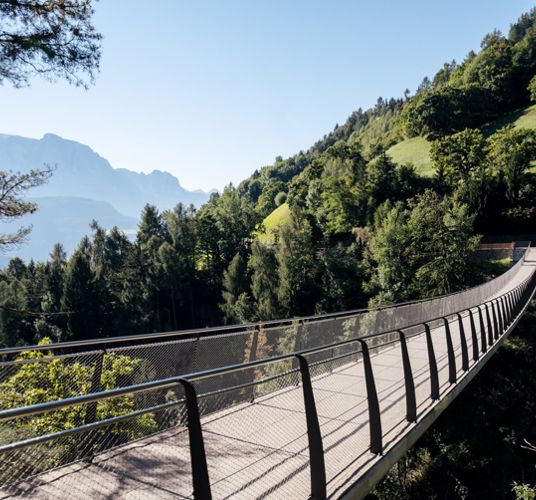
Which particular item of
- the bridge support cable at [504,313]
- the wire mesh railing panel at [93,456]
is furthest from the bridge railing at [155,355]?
the bridge support cable at [504,313]

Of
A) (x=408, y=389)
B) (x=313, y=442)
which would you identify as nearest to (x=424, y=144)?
(x=408, y=389)

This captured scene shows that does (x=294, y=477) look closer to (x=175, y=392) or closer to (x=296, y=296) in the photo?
(x=175, y=392)

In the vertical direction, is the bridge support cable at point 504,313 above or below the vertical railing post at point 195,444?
below

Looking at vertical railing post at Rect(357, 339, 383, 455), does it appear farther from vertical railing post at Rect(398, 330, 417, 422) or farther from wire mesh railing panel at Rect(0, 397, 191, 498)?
wire mesh railing panel at Rect(0, 397, 191, 498)

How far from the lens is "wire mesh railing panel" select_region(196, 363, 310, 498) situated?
3467 mm

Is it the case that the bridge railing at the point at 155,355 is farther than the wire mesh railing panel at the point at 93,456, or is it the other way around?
the bridge railing at the point at 155,355

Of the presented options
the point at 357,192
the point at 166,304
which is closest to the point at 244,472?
the point at 357,192

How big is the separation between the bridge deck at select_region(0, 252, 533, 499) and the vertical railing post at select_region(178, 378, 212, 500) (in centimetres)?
61

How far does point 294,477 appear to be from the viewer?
3.62 meters

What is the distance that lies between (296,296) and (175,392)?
50.1m

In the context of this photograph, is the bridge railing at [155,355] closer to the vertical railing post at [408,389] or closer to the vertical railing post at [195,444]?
the vertical railing post at [408,389]

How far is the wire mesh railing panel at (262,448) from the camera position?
347 cm

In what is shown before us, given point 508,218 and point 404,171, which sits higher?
point 404,171

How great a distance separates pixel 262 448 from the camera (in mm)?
3980
